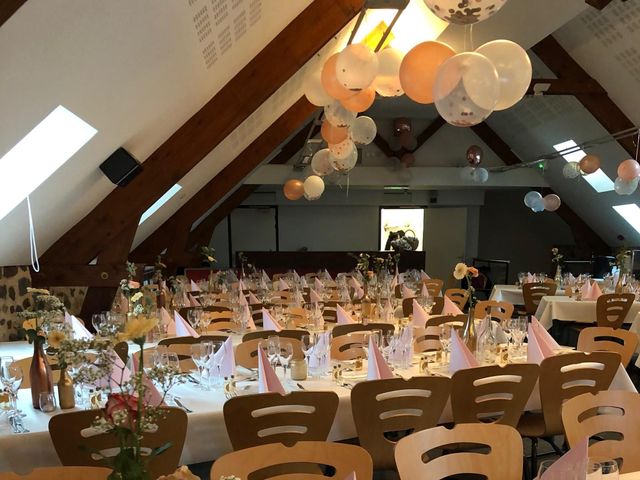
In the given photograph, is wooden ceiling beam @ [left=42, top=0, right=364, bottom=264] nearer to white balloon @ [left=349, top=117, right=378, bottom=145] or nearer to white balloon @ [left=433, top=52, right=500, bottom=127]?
white balloon @ [left=349, top=117, right=378, bottom=145]

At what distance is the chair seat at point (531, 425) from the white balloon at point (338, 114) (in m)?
3.21

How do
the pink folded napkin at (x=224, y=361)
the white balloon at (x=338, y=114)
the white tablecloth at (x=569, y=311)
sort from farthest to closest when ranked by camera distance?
1. the white tablecloth at (x=569, y=311)
2. the white balloon at (x=338, y=114)
3. the pink folded napkin at (x=224, y=361)

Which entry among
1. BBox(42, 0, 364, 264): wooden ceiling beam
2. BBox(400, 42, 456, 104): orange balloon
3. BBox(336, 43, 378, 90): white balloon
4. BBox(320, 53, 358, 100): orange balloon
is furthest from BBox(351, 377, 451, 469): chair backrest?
BBox(42, 0, 364, 264): wooden ceiling beam

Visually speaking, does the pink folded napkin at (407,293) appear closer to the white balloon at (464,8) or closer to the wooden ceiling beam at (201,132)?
the wooden ceiling beam at (201,132)

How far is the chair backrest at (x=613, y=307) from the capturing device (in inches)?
234

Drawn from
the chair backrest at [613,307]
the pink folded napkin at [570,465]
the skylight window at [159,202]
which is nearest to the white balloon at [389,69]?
the pink folded napkin at [570,465]

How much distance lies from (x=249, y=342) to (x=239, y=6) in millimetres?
2238

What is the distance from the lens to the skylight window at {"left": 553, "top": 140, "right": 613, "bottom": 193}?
10.3 meters

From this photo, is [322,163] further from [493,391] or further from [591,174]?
[591,174]

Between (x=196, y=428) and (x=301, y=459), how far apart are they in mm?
836

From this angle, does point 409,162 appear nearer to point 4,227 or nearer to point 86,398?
point 4,227

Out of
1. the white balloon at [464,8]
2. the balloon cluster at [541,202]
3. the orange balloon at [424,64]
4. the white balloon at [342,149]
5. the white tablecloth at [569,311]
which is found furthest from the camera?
the balloon cluster at [541,202]

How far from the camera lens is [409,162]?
11891mm

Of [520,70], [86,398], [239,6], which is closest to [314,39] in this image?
[239,6]
